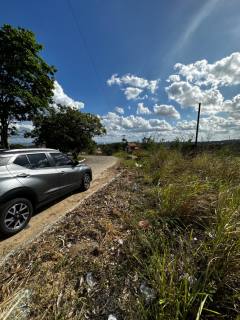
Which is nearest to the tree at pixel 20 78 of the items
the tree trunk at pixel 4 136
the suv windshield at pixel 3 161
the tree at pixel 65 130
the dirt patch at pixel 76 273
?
the tree trunk at pixel 4 136

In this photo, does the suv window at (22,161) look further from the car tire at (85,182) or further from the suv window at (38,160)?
the car tire at (85,182)

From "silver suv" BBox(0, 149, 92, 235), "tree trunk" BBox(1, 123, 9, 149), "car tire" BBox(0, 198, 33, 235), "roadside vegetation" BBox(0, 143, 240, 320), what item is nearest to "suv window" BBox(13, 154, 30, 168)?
"silver suv" BBox(0, 149, 92, 235)

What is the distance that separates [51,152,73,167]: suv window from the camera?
16.2ft

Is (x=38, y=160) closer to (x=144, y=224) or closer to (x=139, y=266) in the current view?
(x=144, y=224)

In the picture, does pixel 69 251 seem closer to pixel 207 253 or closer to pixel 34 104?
pixel 207 253

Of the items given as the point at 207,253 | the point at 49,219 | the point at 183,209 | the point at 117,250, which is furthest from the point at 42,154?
the point at 207,253

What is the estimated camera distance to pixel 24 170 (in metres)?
3.71

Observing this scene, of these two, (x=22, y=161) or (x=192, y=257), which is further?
(x=22, y=161)

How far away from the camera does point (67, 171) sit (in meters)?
5.19

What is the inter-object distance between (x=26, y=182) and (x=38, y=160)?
0.78 metres

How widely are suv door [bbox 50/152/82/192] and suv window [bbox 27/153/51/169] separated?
1.13 ft

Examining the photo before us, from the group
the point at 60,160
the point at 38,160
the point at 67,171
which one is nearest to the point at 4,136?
the point at 60,160

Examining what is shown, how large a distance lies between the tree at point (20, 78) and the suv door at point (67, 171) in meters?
10.6

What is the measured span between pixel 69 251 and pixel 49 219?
1.58m
